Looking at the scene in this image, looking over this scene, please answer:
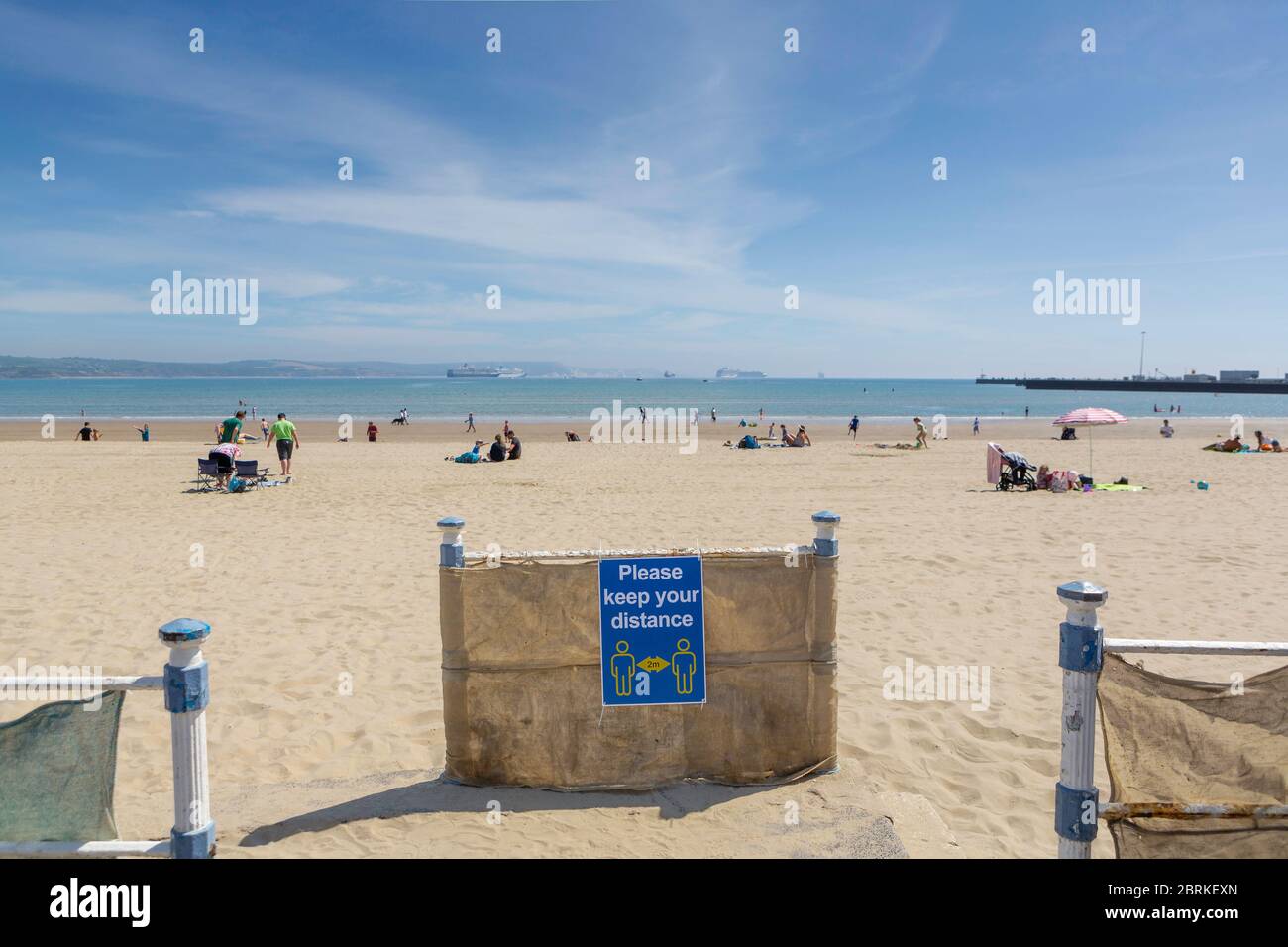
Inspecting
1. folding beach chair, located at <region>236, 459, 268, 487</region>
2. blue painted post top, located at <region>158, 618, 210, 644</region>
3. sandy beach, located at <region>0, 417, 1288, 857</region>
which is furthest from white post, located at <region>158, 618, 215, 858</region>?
folding beach chair, located at <region>236, 459, 268, 487</region>

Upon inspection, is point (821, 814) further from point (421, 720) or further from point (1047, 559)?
point (1047, 559)

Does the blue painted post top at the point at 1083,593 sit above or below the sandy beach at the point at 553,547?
above

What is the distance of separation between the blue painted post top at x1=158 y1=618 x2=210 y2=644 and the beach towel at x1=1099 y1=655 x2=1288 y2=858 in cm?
368

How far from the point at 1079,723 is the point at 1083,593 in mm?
518

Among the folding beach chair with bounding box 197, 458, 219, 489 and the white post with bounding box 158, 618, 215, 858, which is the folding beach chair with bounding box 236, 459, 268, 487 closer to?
the folding beach chair with bounding box 197, 458, 219, 489

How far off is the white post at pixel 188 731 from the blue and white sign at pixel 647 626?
2073mm

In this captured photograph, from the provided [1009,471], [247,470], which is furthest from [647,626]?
[1009,471]

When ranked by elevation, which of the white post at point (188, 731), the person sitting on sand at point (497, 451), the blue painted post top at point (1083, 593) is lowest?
the white post at point (188, 731)

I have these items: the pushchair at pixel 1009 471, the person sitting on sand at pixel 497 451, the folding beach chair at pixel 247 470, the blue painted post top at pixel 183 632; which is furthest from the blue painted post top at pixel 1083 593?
the person sitting on sand at pixel 497 451

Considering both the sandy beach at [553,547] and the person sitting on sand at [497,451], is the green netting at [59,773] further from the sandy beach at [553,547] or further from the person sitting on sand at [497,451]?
the person sitting on sand at [497,451]

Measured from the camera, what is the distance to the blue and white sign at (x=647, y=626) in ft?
14.7

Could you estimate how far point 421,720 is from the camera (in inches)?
226
